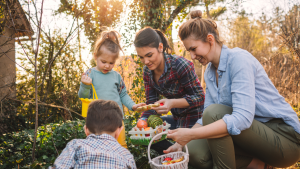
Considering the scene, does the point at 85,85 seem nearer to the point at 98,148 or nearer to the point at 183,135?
the point at 98,148

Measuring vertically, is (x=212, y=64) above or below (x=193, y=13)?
below

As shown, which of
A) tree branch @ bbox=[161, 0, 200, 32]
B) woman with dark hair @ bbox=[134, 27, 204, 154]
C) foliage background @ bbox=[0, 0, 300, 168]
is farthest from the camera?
tree branch @ bbox=[161, 0, 200, 32]

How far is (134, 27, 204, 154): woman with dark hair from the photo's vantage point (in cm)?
233

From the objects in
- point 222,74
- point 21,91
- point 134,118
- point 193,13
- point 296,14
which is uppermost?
point 296,14

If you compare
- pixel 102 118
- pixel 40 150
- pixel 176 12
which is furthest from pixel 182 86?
pixel 176 12

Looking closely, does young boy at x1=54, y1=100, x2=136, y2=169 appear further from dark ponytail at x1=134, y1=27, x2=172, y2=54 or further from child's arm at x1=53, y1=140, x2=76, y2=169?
dark ponytail at x1=134, y1=27, x2=172, y2=54

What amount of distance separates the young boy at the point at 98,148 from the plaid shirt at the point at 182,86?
1.03m

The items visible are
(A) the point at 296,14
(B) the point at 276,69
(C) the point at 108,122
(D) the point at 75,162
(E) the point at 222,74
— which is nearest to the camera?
(D) the point at 75,162

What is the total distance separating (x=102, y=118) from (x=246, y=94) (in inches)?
42.4

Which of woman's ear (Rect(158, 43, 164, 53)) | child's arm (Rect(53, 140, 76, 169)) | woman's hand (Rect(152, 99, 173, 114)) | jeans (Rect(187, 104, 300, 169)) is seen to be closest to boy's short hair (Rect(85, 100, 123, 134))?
child's arm (Rect(53, 140, 76, 169))

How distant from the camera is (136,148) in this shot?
2689 millimetres

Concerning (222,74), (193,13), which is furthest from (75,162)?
(193,13)

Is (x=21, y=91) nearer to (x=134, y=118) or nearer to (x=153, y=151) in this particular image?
(x=134, y=118)

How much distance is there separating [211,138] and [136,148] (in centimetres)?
129
